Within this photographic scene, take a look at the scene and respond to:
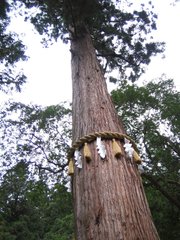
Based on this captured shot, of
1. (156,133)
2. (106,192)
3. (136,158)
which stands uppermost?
(156,133)

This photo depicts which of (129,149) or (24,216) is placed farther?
(24,216)

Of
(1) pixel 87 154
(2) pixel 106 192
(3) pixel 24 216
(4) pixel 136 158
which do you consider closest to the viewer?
(2) pixel 106 192

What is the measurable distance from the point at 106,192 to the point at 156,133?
6.57 m

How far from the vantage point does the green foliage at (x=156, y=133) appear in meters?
7.53

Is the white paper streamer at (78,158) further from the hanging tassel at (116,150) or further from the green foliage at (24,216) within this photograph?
the green foliage at (24,216)

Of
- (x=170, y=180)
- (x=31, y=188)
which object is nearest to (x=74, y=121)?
(x=170, y=180)

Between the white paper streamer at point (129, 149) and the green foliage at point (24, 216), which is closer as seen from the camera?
the white paper streamer at point (129, 149)

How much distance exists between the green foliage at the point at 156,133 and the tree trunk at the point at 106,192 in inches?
189

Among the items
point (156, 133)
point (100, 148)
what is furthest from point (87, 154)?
point (156, 133)

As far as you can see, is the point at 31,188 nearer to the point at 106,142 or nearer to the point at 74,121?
the point at 74,121

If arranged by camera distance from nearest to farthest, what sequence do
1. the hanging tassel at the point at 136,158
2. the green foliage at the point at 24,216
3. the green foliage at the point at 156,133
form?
the hanging tassel at the point at 136,158
the green foliage at the point at 156,133
the green foliage at the point at 24,216

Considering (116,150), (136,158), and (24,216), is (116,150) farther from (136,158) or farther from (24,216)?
(24,216)

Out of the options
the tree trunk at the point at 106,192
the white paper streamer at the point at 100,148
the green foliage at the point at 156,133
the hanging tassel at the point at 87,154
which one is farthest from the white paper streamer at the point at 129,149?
the green foliage at the point at 156,133

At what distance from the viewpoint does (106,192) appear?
7.33ft
